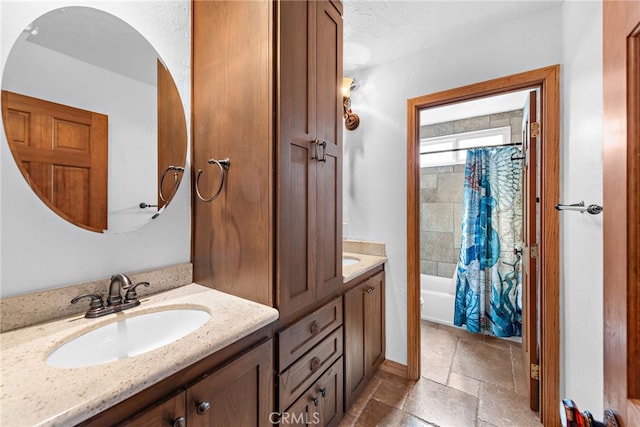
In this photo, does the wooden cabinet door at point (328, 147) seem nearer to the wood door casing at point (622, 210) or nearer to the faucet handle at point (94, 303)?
the faucet handle at point (94, 303)

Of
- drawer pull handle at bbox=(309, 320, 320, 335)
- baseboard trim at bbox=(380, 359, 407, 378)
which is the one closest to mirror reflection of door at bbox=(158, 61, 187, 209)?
drawer pull handle at bbox=(309, 320, 320, 335)

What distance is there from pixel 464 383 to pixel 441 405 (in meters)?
0.33

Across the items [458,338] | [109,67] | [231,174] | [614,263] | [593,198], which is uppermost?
[109,67]

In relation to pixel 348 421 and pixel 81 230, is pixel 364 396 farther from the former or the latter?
pixel 81 230

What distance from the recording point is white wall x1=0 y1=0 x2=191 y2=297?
2.69 feet

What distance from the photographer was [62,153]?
0.93 metres

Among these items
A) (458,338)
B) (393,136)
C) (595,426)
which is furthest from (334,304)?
(458,338)

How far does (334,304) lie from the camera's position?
1386 millimetres

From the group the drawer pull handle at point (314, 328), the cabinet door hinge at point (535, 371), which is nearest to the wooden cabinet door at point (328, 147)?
the drawer pull handle at point (314, 328)

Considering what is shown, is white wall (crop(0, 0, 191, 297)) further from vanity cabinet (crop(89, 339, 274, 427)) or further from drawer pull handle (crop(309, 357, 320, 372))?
drawer pull handle (crop(309, 357, 320, 372))

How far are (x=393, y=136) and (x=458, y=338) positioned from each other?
2.03 m

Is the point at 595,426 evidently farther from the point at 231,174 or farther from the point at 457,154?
the point at 457,154

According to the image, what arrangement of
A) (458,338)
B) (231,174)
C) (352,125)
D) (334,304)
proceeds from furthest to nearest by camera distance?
1. (458,338)
2. (352,125)
3. (334,304)
4. (231,174)

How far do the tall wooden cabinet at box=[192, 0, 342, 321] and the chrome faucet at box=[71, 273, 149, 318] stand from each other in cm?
30
